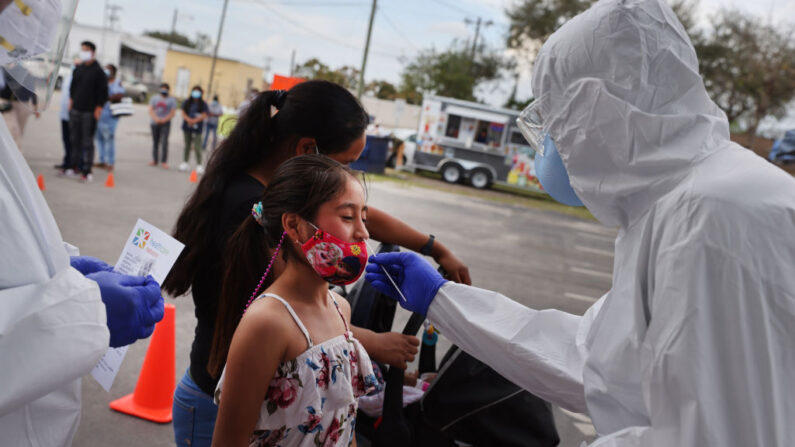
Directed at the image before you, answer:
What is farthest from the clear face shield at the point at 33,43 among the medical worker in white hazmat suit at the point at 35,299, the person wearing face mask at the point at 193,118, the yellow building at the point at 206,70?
the yellow building at the point at 206,70

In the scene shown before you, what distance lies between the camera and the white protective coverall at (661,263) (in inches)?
48.5

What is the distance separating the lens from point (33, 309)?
1075 mm

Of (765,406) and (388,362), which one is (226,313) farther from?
(765,406)

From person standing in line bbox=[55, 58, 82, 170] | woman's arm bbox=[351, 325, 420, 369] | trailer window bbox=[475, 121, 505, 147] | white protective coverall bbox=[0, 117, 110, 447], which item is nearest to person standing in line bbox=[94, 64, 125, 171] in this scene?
person standing in line bbox=[55, 58, 82, 170]

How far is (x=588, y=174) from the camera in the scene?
1.70 meters

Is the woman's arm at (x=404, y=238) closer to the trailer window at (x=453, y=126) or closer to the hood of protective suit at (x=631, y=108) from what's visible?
the hood of protective suit at (x=631, y=108)

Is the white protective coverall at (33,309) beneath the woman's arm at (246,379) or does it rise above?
above

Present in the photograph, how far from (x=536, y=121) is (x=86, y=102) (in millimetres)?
9225

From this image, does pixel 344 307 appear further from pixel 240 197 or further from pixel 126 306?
pixel 126 306

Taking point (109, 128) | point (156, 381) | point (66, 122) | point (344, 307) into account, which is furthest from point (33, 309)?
point (109, 128)

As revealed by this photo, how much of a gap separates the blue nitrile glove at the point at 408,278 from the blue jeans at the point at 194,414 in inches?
26.5

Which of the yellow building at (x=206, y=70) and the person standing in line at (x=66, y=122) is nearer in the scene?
the person standing in line at (x=66, y=122)

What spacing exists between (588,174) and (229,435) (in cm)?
120

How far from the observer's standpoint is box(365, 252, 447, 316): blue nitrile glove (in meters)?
2.06
